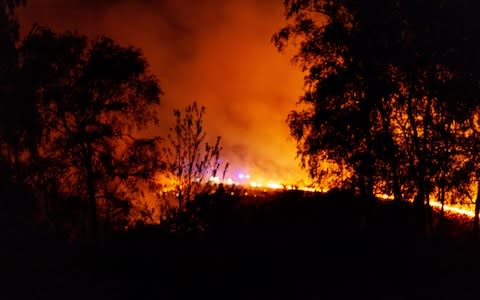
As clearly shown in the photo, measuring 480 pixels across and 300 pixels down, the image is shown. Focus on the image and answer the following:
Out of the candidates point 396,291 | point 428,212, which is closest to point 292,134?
point 428,212

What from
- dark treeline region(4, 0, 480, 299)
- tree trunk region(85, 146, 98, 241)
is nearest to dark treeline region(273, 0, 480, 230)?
dark treeline region(4, 0, 480, 299)

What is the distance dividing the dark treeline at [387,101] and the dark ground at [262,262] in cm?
249

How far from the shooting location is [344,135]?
19781mm

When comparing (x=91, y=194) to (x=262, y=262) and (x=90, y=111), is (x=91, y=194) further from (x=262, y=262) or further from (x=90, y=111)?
(x=262, y=262)

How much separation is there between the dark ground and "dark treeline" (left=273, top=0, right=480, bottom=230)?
8.18 ft

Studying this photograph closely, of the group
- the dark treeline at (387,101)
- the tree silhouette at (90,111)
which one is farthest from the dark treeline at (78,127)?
the dark treeline at (387,101)

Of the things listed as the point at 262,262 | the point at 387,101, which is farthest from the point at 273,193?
the point at 262,262

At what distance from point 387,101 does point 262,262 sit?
869 cm

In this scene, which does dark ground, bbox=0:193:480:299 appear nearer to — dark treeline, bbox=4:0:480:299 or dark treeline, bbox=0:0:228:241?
dark treeline, bbox=4:0:480:299

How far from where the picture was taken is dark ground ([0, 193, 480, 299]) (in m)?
12.5

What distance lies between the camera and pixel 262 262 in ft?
45.5

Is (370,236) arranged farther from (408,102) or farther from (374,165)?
(408,102)

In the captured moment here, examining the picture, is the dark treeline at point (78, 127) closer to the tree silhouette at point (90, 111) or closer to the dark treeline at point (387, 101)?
the tree silhouette at point (90, 111)

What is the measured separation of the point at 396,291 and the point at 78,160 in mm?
14382
